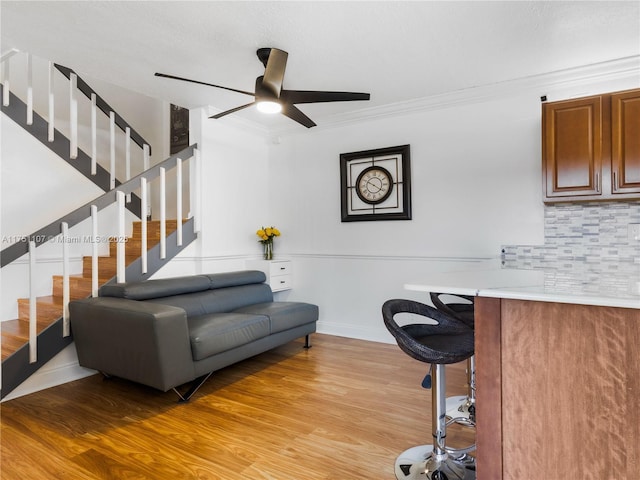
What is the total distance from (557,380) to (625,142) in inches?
94.2

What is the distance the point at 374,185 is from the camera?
13.9 feet

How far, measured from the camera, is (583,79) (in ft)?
10.6

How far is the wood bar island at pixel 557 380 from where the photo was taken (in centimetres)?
118

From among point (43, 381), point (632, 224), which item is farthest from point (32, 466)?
point (632, 224)

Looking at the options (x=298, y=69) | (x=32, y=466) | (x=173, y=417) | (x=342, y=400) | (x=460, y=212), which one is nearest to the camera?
(x=32, y=466)

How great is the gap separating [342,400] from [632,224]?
2755 mm

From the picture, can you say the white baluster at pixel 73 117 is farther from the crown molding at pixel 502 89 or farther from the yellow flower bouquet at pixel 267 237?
the crown molding at pixel 502 89

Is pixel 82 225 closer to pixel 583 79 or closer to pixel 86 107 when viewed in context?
pixel 86 107

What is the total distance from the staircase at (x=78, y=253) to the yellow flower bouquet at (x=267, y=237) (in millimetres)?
901

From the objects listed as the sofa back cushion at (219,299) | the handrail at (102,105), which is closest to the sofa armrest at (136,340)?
the sofa back cushion at (219,299)

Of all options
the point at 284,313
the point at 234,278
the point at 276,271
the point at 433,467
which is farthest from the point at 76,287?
the point at 433,467

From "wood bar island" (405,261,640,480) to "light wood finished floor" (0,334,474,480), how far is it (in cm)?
75

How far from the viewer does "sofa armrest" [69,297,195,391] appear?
96.8 inches

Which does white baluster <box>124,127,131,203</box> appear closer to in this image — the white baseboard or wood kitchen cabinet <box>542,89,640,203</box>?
the white baseboard
